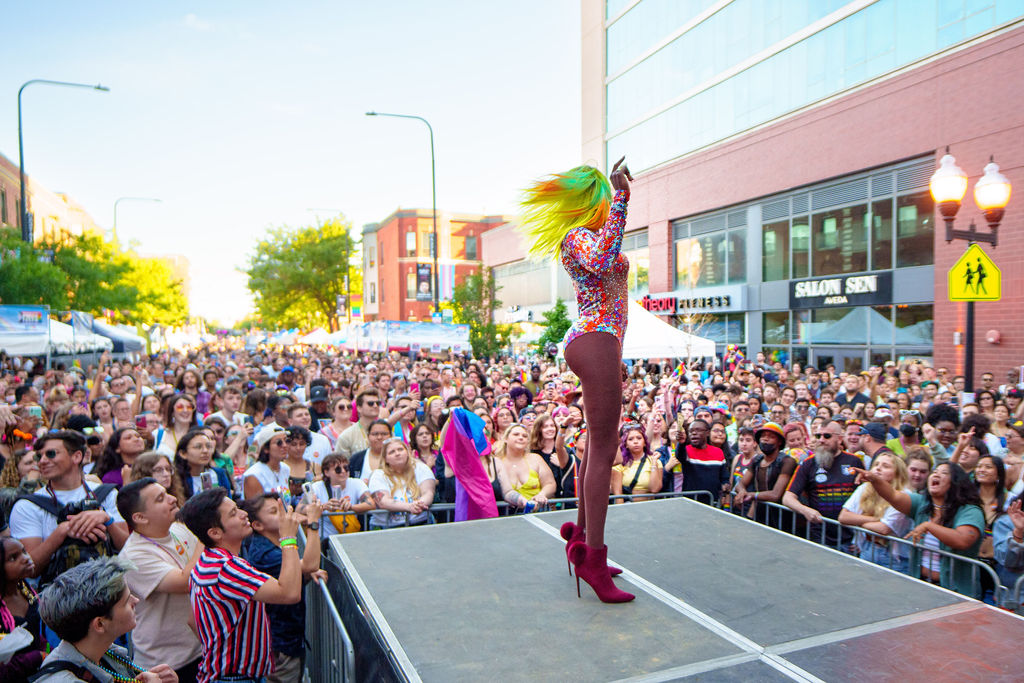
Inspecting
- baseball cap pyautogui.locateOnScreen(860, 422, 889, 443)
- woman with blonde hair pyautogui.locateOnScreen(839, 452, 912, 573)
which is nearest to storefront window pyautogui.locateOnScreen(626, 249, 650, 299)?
baseball cap pyautogui.locateOnScreen(860, 422, 889, 443)

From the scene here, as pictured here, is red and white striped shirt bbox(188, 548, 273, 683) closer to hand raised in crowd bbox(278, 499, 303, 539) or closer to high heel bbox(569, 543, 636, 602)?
hand raised in crowd bbox(278, 499, 303, 539)

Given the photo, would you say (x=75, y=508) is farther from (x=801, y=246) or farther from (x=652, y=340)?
(x=801, y=246)

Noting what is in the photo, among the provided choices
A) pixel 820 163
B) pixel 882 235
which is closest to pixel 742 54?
Answer: pixel 820 163

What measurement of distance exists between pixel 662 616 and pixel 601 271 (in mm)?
1599

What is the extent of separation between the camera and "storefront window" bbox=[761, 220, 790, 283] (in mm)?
20469

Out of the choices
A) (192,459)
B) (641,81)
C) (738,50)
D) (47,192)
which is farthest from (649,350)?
(47,192)

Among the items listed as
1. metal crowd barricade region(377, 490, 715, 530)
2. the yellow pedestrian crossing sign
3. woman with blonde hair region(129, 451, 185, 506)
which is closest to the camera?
woman with blonde hair region(129, 451, 185, 506)

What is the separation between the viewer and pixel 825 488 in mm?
5566

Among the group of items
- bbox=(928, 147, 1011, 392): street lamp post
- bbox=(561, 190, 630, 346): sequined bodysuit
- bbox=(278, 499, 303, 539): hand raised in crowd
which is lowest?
bbox=(278, 499, 303, 539): hand raised in crowd

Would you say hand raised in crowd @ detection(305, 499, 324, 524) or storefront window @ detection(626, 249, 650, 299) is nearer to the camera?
hand raised in crowd @ detection(305, 499, 324, 524)

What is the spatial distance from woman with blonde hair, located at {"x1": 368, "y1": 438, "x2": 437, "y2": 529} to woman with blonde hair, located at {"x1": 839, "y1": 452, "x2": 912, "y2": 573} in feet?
10.5

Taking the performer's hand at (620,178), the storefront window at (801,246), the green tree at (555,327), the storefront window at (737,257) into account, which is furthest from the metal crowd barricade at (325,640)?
the storefront window at (737,257)

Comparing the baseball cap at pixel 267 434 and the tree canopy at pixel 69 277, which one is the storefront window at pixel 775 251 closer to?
the baseball cap at pixel 267 434

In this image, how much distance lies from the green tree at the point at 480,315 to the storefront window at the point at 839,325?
389 inches
